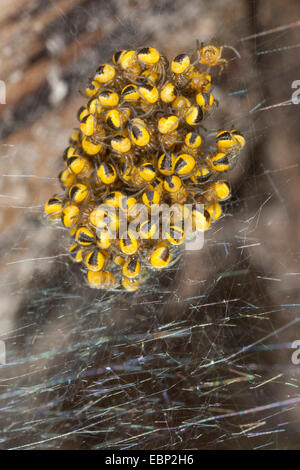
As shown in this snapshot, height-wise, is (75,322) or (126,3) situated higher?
(126,3)

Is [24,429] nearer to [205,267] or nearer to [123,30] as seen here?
[205,267]

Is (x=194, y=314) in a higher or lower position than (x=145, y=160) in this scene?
lower
